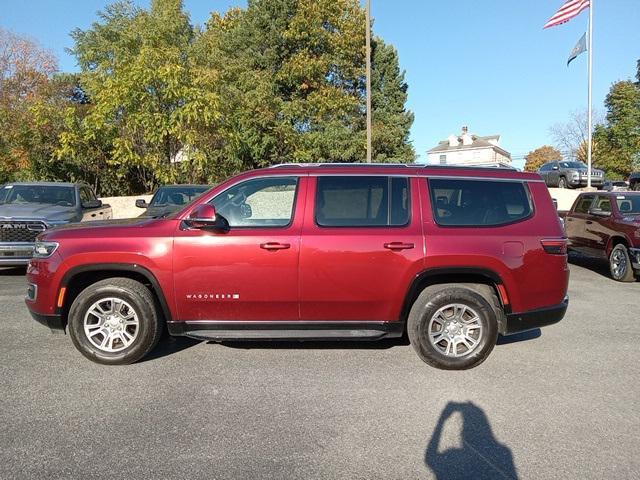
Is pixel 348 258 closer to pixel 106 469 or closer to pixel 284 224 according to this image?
pixel 284 224

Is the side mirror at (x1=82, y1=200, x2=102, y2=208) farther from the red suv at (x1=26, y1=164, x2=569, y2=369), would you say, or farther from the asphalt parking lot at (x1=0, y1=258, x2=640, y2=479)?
the red suv at (x1=26, y1=164, x2=569, y2=369)

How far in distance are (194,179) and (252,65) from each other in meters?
11.6

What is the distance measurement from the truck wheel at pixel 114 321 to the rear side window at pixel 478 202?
2920 millimetres

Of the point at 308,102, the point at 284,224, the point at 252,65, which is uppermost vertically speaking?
the point at 252,65

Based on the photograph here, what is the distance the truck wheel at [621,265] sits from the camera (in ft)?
29.7

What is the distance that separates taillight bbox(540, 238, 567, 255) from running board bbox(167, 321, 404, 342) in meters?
1.63

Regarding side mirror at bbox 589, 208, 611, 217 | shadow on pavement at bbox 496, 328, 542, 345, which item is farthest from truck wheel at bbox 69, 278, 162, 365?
side mirror at bbox 589, 208, 611, 217

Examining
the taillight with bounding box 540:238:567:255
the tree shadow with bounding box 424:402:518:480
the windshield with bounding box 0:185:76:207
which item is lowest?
the tree shadow with bounding box 424:402:518:480

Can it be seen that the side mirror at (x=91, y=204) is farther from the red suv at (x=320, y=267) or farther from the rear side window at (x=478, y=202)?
the rear side window at (x=478, y=202)

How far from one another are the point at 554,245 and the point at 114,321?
4.29 m

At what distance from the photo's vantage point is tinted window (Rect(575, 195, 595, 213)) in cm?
1079

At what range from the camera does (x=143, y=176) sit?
77.3 feet

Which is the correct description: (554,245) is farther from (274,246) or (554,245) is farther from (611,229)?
(611,229)

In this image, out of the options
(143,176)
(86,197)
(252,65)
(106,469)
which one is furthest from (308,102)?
(106,469)
